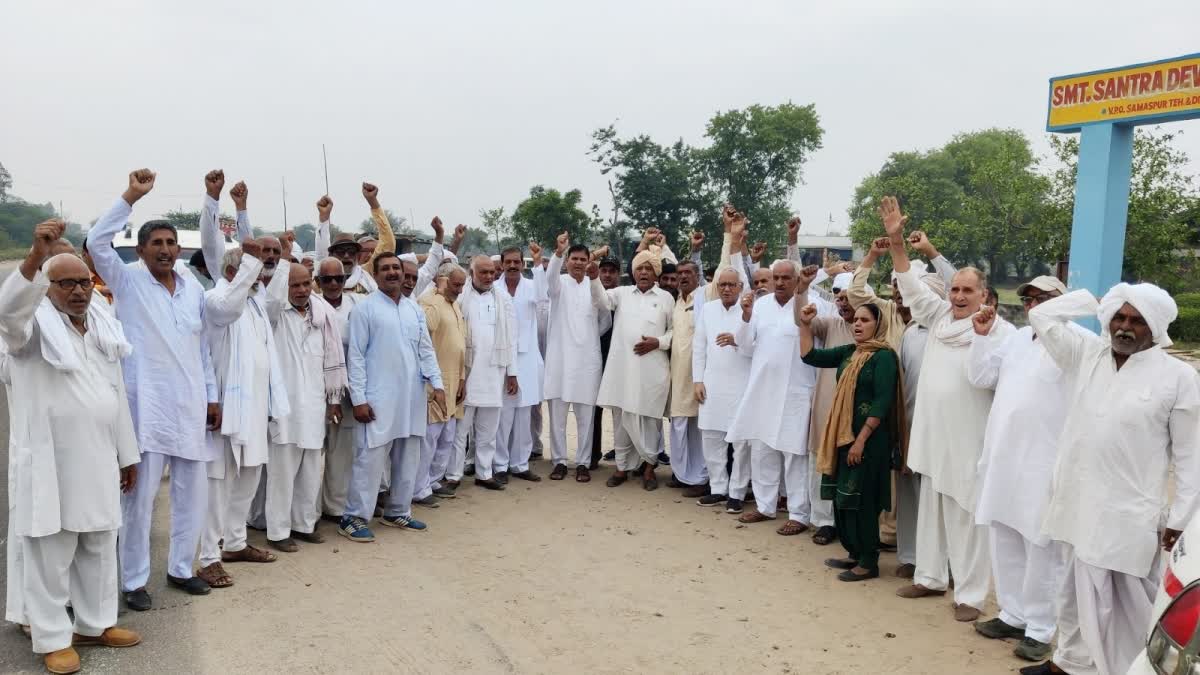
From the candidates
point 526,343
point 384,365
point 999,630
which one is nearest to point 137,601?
point 384,365

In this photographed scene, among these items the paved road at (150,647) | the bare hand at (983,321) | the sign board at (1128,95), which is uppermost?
the sign board at (1128,95)

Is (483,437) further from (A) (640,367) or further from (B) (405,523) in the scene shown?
(A) (640,367)

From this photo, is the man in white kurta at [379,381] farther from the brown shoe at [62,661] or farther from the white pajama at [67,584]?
the brown shoe at [62,661]

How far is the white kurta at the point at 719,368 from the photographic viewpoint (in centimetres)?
729

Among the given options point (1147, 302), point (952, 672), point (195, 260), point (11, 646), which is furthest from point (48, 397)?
point (1147, 302)

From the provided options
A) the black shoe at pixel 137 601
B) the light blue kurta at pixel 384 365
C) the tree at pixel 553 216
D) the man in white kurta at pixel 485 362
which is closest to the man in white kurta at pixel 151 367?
the black shoe at pixel 137 601

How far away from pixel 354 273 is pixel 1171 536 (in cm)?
578

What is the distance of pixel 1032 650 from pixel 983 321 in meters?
1.68

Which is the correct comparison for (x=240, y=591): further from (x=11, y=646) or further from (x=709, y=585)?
(x=709, y=585)

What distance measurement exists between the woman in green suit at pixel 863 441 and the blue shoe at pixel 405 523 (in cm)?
293

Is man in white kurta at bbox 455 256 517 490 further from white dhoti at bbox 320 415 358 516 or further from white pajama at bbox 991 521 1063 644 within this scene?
white pajama at bbox 991 521 1063 644

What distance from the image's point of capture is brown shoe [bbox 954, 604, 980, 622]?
498 centimetres

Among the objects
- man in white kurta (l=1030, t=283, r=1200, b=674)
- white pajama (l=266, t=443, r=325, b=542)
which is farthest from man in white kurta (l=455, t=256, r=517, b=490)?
man in white kurta (l=1030, t=283, r=1200, b=674)

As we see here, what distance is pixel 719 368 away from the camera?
7363 mm
